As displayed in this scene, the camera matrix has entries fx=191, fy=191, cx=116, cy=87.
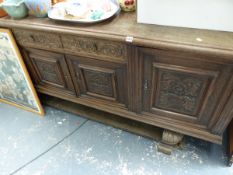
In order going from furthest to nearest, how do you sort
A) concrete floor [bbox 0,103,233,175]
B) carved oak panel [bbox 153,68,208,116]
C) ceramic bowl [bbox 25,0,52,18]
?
concrete floor [bbox 0,103,233,175], ceramic bowl [bbox 25,0,52,18], carved oak panel [bbox 153,68,208,116]

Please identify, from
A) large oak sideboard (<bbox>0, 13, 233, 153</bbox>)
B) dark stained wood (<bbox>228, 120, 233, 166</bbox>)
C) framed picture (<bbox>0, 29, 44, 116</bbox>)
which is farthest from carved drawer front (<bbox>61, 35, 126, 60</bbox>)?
dark stained wood (<bbox>228, 120, 233, 166</bbox>)

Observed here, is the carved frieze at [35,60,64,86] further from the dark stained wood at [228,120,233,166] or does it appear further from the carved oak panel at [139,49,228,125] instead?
the dark stained wood at [228,120,233,166]

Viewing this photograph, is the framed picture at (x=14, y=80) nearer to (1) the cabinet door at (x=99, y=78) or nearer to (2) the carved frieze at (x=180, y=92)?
(1) the cabinet door at (x=99, y=78)

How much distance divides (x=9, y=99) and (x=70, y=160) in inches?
29.4

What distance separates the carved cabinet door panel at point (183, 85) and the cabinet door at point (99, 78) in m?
0.13

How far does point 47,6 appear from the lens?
972mm

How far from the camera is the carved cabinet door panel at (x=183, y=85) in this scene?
74cm

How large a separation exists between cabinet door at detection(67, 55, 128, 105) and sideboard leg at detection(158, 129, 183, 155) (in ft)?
0.95

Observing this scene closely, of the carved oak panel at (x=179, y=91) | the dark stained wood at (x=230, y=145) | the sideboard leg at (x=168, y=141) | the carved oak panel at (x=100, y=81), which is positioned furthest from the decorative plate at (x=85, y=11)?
the dark stained wood at (x=230, y=145)

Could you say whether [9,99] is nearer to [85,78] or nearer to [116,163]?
[85,78]

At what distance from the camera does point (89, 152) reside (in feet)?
3.87

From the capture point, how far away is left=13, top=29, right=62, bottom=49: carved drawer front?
3.18 ft

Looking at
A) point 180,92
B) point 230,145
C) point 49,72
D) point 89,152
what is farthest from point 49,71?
point 230,145

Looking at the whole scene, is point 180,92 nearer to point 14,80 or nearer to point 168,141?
point 168,141
